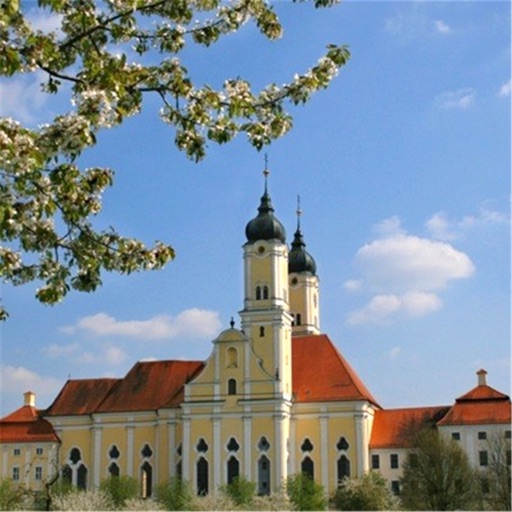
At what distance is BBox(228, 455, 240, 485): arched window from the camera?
60531 mm

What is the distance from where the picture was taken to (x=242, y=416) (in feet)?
202

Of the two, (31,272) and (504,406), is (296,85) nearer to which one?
(31,272)

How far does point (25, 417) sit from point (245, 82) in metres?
63.5

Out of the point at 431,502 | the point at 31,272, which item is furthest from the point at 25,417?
the point at 31,272

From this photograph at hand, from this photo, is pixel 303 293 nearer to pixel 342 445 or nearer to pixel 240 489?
pixel 342 445

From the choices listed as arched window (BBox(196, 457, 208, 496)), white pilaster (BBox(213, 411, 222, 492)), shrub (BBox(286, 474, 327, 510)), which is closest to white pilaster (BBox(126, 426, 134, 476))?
arched window (BBox(196, 457, 208, 496))

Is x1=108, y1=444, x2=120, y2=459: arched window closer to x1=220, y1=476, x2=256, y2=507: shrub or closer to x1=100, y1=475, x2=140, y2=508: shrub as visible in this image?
x1=100, y1=475, x2=140, y2=508: shrub

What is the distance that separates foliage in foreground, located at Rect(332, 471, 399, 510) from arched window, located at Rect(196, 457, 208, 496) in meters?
8.26

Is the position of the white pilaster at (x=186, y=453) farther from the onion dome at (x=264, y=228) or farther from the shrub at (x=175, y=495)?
the onion dome at (x=264, y=228)

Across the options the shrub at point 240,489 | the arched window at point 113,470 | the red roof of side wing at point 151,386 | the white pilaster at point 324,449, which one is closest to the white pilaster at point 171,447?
the red roof of side wing at point 151,386

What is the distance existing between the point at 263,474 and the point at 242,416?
151 inches

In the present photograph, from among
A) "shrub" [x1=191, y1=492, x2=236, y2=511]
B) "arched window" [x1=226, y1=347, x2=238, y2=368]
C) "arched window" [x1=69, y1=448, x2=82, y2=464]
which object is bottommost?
"shrub" [x1=191, y1=492, x2=236, y2=511]

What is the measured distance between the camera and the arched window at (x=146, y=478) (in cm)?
6291

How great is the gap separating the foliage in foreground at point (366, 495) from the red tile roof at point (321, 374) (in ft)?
20.8
